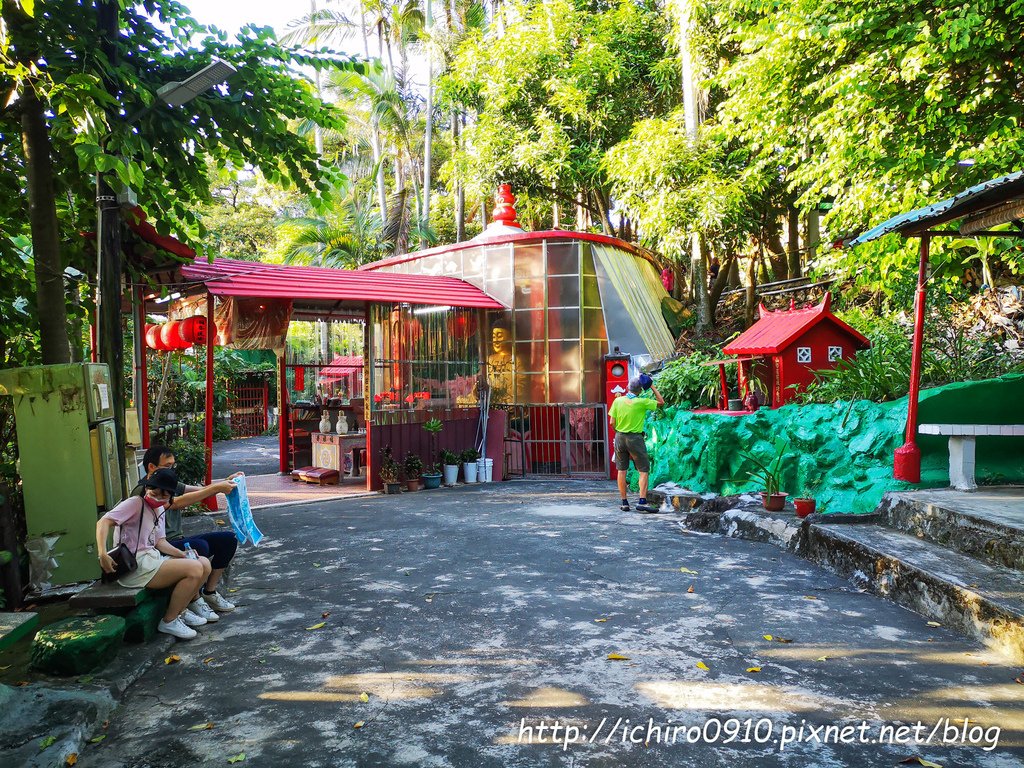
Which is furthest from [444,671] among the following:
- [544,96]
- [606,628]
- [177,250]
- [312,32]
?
[312,32]

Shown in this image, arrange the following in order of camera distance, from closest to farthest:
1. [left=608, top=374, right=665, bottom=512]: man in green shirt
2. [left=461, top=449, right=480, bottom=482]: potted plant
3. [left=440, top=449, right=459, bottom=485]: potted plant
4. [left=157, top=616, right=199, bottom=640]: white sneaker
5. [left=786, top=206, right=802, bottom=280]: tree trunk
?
[left=157, top=616, right=199, bottom=640]: white sneaker < [left=608, top=374, right=665, bottom=512]: man in green shirt < [left=440, top=449, right=459, bottom=485]: potted plant < [left=461, top=449, right=480, bottom=482]: potted plant < [left=786, top=206, right=802, bottom=280]: tree trunk

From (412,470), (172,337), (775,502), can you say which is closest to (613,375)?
(412,470)

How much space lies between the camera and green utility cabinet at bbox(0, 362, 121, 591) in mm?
5203

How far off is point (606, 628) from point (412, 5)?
24559mm

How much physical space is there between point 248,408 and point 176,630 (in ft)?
66.5

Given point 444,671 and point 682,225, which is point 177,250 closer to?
point 444,671

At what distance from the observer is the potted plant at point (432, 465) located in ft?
39.9

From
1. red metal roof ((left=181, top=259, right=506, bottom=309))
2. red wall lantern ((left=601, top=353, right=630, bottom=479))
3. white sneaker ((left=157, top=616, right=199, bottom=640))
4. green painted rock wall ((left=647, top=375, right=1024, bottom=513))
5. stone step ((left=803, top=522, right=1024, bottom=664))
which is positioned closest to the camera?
stone step ((left=803, top=522, right=1024, bottom=664))

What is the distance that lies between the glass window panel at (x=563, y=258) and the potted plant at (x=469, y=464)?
3.64 m

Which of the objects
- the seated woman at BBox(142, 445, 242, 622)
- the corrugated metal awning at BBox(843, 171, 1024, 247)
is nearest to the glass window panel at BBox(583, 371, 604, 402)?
the corrugated metal awning at BBox(843, 171, 1024, 247)

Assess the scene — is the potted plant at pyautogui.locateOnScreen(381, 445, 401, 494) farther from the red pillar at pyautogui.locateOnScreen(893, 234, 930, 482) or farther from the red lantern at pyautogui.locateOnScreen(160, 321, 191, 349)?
the red pillar at pyautogui.locateOnScreen(893, 234, 930, 482)

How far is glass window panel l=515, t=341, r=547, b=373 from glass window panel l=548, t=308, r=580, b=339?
340 millimetres

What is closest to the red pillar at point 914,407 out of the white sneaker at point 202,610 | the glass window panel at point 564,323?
the white sneaker at point 202,610

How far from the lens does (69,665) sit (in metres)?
3.87
